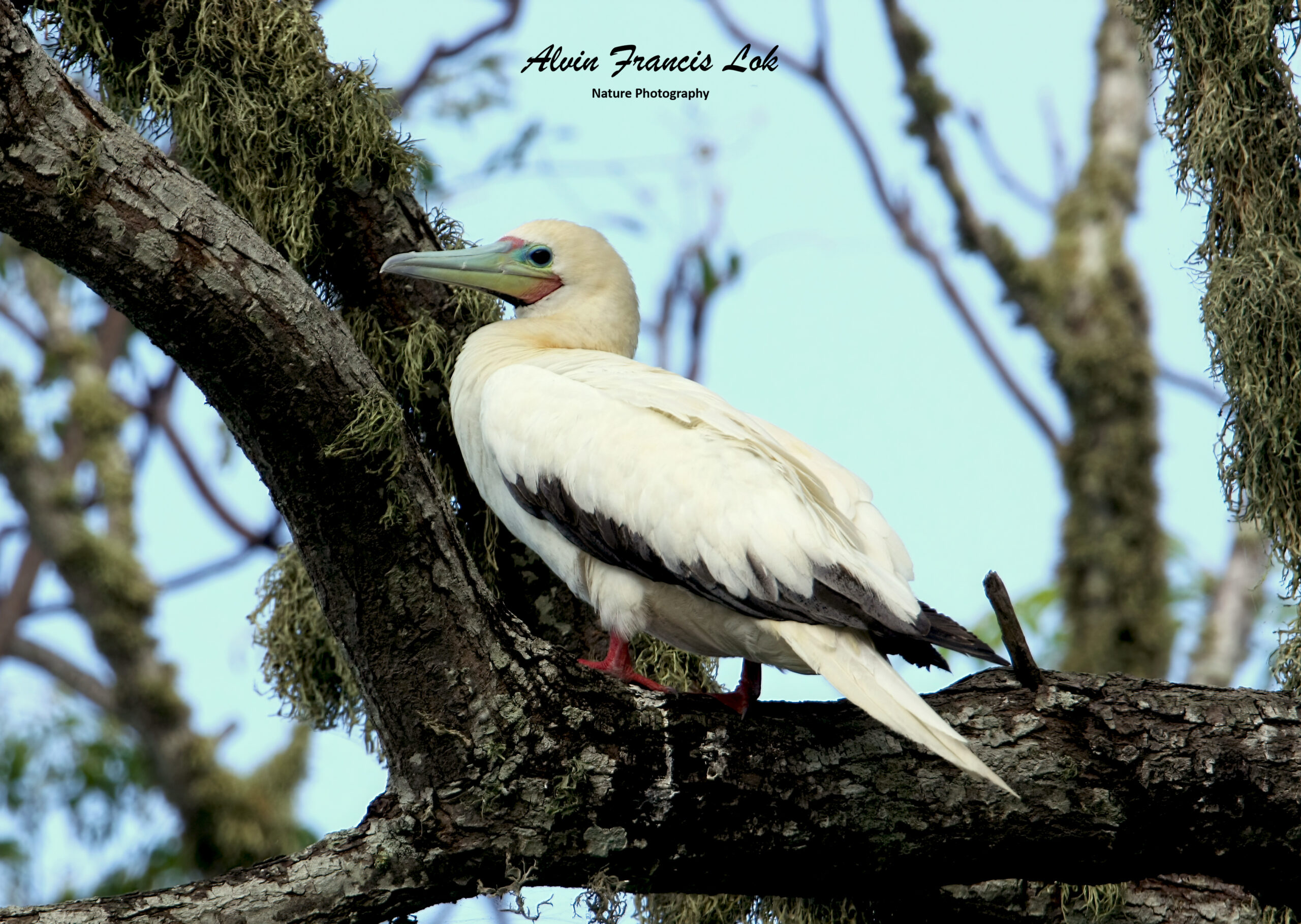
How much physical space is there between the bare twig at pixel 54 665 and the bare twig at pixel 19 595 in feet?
0.26

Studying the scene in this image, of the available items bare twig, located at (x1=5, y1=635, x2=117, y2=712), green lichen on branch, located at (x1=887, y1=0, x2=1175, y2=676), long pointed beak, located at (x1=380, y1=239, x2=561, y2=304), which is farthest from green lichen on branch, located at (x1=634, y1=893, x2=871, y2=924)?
bare twig, located at (x1=5, y1=635, x2=117, y2=712)

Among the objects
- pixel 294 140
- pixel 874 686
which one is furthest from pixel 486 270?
pixel 874 686

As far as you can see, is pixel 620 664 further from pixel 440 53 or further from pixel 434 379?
pixel 440 53

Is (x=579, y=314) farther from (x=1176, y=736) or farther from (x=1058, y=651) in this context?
(x=1058, y=651)

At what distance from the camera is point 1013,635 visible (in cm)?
321

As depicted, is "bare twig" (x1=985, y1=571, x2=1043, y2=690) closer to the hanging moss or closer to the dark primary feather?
the dark primary feather

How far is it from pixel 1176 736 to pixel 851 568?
37.9 inches

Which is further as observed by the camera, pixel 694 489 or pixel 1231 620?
pixel 1231 620

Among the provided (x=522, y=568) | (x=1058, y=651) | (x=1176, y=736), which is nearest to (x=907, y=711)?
(x=1176, y=736)

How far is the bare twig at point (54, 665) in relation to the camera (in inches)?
388

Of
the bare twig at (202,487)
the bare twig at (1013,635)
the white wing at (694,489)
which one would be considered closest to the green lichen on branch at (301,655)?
the white wing at (694,489)

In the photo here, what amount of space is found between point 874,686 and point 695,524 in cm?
64

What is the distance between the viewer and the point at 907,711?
2986 millimetres

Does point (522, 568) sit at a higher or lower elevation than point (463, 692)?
higher
